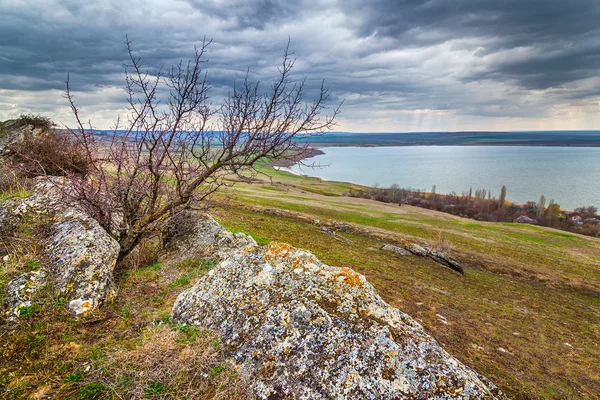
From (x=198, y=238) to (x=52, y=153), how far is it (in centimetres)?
681

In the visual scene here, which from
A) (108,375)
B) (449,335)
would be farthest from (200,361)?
(449,335)

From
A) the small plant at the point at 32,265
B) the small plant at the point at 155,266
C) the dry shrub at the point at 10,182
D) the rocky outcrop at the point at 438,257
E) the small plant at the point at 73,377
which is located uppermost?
the dry shrub at the point at 10,182

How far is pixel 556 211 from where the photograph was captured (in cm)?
8881

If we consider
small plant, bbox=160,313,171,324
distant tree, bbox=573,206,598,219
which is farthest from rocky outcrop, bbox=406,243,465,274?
distant tree, bbox=573,206,598,219

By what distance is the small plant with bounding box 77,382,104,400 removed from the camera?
13.1 ft

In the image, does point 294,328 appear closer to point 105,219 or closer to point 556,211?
point 105,219

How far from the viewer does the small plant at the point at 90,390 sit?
13.1 ft

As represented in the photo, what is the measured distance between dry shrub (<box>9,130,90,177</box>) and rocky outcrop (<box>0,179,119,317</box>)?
113 inches

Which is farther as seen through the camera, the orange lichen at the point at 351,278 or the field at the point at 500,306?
the field at the point at 500,306

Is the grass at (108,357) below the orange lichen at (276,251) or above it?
below

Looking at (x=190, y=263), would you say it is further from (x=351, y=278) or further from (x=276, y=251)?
(x=351, y=278)

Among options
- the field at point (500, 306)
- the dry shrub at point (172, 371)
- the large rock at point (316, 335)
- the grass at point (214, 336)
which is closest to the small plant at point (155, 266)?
the grass at point (214, 336)

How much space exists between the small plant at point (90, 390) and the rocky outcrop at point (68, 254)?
1.95m

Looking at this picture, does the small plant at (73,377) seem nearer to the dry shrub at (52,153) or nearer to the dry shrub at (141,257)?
the dry shrub at (141,257)
